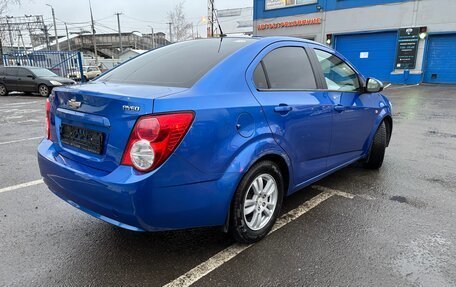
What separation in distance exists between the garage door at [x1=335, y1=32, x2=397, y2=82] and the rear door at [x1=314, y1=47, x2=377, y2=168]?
18.6 meters

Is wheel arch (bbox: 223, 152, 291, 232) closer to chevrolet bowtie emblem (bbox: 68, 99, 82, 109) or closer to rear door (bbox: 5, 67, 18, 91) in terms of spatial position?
chevrolet bowtie emblem (bbox: 68, 99, 82, 109)

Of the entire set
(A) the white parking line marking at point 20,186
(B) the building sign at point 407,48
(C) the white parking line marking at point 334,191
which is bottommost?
(C) the white parking line marking at point 334,191

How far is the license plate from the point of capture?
94.3 inches

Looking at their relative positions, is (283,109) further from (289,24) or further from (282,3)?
(282,3)

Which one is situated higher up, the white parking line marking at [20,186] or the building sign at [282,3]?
the building sign at [282,3]

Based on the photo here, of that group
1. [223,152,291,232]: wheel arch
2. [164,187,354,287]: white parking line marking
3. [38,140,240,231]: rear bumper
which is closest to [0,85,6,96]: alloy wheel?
[38,140,240,231]: rear bumper

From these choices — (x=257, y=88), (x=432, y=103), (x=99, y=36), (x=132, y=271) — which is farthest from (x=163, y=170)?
(x=99, y=36)

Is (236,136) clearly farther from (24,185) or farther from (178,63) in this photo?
(24,185)

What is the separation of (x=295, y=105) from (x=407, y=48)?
1987 centimetres

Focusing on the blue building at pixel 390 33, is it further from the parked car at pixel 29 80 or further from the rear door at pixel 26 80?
the rear door at pixel 26 80

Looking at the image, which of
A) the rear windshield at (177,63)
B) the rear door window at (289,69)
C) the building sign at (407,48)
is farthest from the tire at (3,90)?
the building sign at (407,48)

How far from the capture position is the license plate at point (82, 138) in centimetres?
240

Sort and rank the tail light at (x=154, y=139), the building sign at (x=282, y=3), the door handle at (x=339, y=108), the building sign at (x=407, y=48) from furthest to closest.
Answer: the building sign at (x=282, y=3) < the building sign at (x=407, y=48) < the door handle at (x=339, y=108) < the tail light at (x=154, y=139)

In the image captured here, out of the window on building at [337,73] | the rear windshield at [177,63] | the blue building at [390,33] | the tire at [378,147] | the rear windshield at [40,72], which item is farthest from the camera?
the blue building at [390,33]
